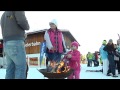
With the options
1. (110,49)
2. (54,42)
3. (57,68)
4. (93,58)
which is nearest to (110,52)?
(110,49)

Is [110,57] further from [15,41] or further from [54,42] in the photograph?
[15,41]

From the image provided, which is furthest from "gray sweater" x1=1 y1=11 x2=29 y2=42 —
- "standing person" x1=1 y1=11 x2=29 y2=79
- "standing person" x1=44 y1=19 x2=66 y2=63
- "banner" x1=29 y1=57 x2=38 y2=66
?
"banner" x1=29 y1=57 x2=38 y2=66

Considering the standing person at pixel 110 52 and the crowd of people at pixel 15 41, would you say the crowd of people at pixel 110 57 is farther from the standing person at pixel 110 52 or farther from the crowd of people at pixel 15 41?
the crowd of people at pixel 15 41

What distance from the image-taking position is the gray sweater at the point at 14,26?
102 inches

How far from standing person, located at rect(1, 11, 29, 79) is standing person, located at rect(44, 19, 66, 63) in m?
1.23

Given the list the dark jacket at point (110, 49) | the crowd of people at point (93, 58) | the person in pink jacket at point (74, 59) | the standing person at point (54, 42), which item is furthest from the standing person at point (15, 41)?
the crowd of people at point (93, 58)

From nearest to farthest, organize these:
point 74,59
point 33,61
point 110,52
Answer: point 74,59
point 110,52
point 33,61

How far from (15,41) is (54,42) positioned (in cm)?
140

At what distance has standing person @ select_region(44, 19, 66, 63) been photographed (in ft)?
12.9

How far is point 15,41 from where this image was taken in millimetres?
2615

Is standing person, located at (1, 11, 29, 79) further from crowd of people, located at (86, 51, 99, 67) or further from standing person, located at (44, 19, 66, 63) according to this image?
crowd of people, located at (86, 51, 99, 67)

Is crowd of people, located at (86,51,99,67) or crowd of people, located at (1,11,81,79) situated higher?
crowd of people, located at (1,11,81,79)
